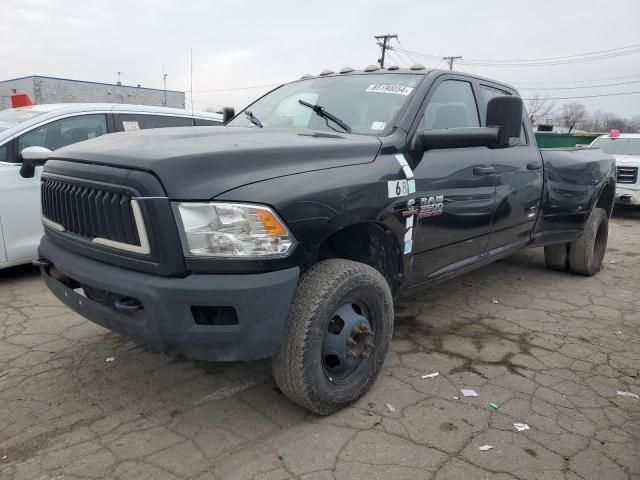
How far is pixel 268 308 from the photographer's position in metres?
2.16

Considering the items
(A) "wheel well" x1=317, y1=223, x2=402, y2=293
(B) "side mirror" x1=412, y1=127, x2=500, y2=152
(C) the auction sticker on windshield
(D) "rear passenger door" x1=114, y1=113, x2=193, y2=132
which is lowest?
(A) "wheel well" x1=317, y1=223, x2=402, y2=293

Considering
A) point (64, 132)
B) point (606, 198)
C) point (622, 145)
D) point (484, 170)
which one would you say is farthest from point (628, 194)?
point (64, 132)

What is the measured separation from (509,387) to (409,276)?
0.86m

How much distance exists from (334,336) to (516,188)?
2284 millimetres

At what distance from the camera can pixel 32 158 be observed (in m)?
3.95

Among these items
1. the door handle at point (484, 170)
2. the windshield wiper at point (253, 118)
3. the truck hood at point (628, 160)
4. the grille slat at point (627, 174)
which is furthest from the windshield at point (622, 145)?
the windshield wiper at point (253, 118)

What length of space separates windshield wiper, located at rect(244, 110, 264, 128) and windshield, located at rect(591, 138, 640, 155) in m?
10.1

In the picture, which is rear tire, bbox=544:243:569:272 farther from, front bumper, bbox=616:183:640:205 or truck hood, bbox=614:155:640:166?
truck hood, bbox=614:155:640:166

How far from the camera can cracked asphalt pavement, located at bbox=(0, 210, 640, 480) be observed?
224 cm

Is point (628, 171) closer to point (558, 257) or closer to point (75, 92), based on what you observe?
point (558, 257)

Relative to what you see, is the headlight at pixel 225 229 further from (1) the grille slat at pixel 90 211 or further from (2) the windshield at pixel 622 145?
(2) the windshield at pixel 622 145

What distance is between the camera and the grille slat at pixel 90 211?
7.18 feet

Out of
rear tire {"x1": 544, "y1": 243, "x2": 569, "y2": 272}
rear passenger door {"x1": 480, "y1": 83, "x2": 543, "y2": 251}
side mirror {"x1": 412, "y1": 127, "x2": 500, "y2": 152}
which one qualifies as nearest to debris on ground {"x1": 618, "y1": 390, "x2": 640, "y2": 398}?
rear passenger door {"x1": 480, "y1": 83, "x2": 543, "y2": 251}

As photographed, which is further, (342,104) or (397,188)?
(342,104)
